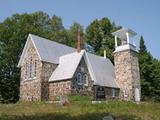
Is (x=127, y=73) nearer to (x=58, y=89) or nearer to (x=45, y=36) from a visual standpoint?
(x=58, y=89)

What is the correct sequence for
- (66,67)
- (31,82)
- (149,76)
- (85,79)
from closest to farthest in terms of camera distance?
(66,67) → (85,79) → (31,82) → (149,76)

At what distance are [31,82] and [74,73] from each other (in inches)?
244

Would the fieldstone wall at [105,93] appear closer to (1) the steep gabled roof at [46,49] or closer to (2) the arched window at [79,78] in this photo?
(2) the arched window at [79,78]

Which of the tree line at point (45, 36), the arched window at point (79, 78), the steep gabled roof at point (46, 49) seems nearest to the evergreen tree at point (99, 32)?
the tree line at point (45, 36)

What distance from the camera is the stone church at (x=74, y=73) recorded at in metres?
35.8

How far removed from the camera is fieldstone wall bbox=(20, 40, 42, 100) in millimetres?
36594

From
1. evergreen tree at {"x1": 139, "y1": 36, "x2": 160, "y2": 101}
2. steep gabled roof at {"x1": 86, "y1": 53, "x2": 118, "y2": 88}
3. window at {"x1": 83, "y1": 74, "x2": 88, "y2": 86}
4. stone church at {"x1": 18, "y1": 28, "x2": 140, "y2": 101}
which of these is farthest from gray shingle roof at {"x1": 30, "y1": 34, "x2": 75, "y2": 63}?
evergreen tree at {"x1": 139, "y1": 36, "x2": 160, "y2": 101}

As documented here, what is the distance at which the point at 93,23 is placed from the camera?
6272cm

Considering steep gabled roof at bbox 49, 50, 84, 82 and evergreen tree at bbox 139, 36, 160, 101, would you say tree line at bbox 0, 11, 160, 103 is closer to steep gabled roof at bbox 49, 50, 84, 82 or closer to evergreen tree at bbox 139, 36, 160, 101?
evergreen tree at bbox 139, 36, 160, 101

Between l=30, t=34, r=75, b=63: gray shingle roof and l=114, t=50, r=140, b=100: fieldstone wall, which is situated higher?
l=30, t=34, r=75, b=63: gray shingle roof

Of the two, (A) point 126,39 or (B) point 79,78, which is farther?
(A) point 126,39

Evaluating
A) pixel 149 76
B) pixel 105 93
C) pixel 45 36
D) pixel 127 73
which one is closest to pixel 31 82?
pixel 105 93

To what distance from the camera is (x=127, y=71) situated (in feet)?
135

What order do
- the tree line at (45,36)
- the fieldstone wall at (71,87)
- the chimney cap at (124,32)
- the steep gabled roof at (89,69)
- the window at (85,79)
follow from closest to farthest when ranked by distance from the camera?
the fieldstone wall at (71,87)
the steep gabled roof at (89,69)
the window at (85,79)
the chimney cap at (124,32)
the tree line at (45,36)
